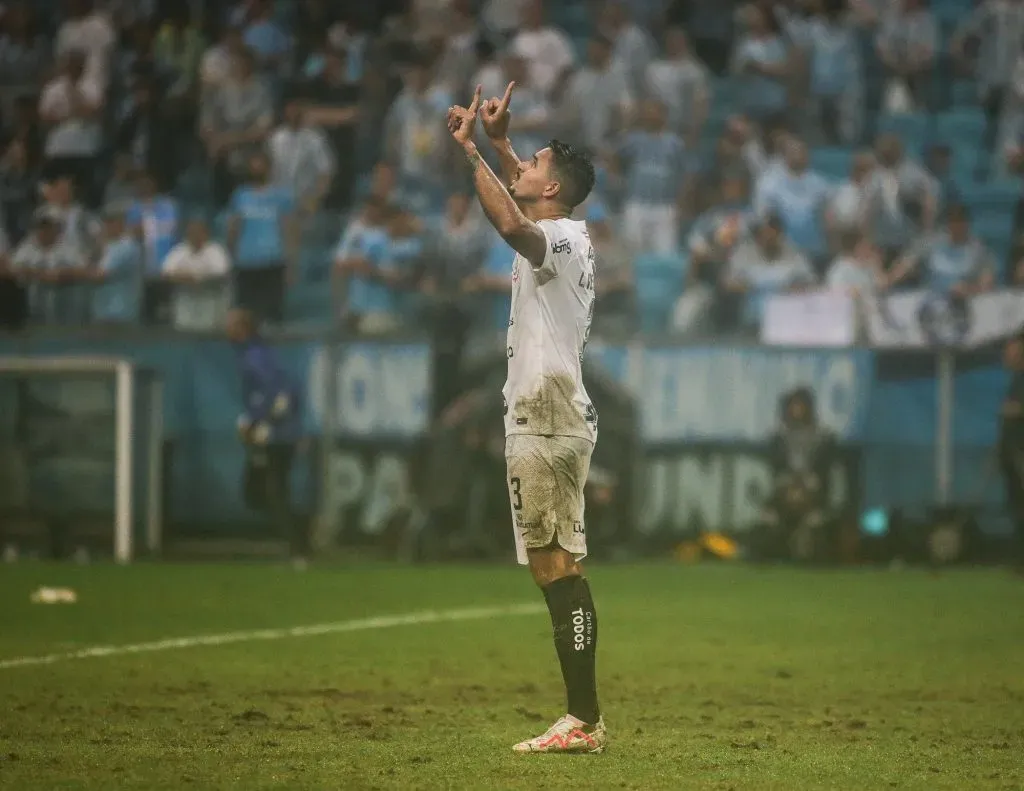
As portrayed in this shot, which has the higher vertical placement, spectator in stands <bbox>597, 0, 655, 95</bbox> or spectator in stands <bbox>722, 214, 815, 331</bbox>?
spectator in stands <bbox>597, 0, 655, 95</bbox>

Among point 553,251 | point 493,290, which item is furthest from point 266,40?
point 553,251

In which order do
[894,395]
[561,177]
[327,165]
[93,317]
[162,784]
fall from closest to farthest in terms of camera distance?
[162,784] → [561,177] → [894,395] → [93,317] → [327,165]

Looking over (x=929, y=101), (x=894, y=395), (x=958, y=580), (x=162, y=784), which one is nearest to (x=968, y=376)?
(x=894, y=395)

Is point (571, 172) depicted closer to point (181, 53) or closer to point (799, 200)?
point (799, 200)

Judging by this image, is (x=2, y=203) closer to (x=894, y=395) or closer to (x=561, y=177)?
(x=894, y=395)

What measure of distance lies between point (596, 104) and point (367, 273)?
3.45 metres

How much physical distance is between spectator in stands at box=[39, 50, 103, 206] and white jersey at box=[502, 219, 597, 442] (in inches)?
557

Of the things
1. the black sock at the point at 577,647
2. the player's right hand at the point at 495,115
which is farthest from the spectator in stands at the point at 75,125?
the black sock at the point at 577,647

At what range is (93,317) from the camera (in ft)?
57.0

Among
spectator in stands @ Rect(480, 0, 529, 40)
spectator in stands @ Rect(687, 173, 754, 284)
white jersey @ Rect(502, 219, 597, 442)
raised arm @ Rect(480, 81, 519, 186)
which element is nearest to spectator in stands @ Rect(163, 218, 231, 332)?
spectator in stands @ Rect(480, 0, 529, 40)

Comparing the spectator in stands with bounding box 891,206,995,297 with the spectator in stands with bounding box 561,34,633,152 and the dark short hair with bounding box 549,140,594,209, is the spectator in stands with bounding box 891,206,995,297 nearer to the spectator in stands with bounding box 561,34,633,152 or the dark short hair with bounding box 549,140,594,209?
the spectator in stands with bounding box 561,34,633,152

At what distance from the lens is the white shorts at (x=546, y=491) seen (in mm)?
6711

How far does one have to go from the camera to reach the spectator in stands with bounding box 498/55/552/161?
61.4 ft

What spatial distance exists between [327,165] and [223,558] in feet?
16.4
